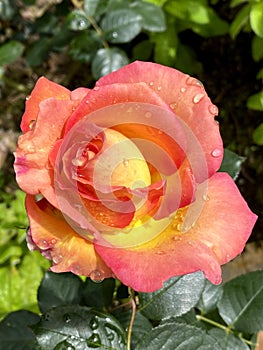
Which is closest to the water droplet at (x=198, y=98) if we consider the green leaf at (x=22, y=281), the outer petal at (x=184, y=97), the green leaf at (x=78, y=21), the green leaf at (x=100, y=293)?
the outer petal at (x=184, y=97)

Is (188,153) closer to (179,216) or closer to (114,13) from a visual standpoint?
(179,216)

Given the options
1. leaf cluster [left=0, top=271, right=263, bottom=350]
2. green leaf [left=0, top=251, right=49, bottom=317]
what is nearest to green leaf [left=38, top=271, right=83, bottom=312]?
leaf cluster [left=0, top=271, right=263, bottom=350]

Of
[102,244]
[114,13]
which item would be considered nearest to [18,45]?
[114,13]

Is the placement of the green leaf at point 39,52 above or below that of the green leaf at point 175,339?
below

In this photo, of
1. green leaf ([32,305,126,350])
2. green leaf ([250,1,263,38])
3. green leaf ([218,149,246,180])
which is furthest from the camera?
green leaf ([250,1,263,38])

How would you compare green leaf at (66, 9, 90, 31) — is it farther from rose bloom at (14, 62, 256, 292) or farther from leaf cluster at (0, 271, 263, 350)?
rose bloom at (14, 62, 256, 292)

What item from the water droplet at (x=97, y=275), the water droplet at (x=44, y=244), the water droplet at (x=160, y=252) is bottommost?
the water droplet at (x=97, y=275)

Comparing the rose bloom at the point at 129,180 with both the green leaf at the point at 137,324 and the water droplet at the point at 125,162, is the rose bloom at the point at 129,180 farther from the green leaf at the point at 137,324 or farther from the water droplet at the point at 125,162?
the green leaf at the point at 137,324
